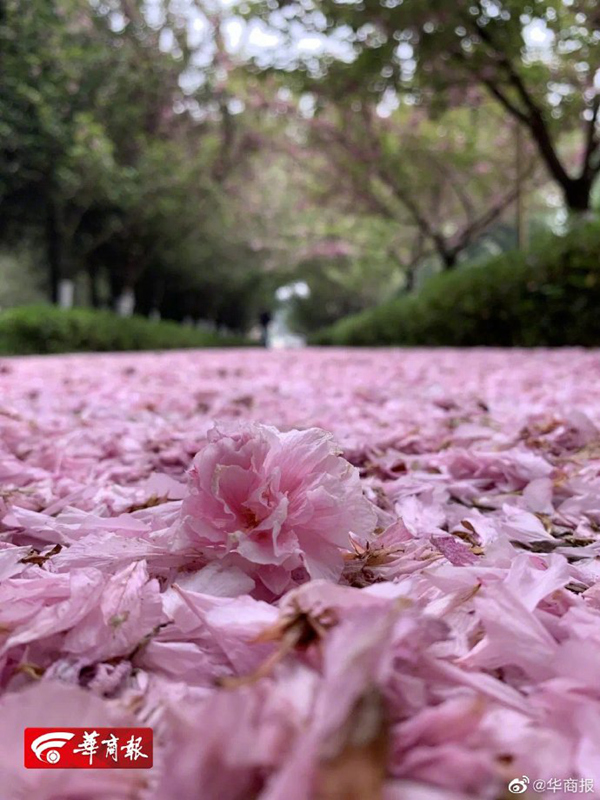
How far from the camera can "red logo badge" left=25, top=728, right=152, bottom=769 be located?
427 mm

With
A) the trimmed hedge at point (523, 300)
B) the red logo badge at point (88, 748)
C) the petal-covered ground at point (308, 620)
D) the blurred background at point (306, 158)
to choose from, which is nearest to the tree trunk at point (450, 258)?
the blurred background at point (306, 158)

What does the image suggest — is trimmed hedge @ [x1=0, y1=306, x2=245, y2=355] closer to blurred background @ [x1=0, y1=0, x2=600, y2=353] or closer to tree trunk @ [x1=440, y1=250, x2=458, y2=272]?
blurred background @ [x1=0, y1=0, x2=600, y2=353]

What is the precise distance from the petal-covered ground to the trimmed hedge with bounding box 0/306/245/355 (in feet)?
31.4

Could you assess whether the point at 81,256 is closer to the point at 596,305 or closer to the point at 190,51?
the point at 190,51

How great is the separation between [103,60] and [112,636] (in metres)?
14.8

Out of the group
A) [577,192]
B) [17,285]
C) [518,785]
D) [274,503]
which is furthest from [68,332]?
[17,285]

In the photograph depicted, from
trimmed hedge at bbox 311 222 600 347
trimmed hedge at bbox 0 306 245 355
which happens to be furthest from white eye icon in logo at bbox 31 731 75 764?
trimmed hedge at bbox 0 306 245 355

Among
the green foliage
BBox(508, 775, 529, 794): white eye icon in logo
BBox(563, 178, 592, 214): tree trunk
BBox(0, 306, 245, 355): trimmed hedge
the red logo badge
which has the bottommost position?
the red logo badge

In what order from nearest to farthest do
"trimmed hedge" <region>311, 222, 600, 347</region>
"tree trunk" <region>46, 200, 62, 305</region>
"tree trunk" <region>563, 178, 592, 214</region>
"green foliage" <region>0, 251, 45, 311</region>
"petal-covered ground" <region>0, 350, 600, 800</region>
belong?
"petal-covered ground" <region>0, 350, 600, 800</region> < "trimmed hedge" <region>311, 222, 600, 347</region> < "tree trunk" <region>563, 178, 592, 214</region> < "tree trunk" <region>46, 200, 62, 305</region> < "green foliage" <region>0, 251, 45, 311</region>

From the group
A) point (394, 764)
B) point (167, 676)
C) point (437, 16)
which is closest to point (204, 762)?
point (394, 764)

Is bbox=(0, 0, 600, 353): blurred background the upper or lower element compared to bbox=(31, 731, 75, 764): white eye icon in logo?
upper

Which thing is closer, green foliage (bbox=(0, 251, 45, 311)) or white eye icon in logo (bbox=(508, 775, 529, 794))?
white eye icon in logo (bbox=(508, 775, 529, 794))

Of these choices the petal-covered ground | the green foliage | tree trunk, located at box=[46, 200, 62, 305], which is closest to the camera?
the petal-covered ground

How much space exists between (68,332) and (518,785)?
Result: 11.6m
